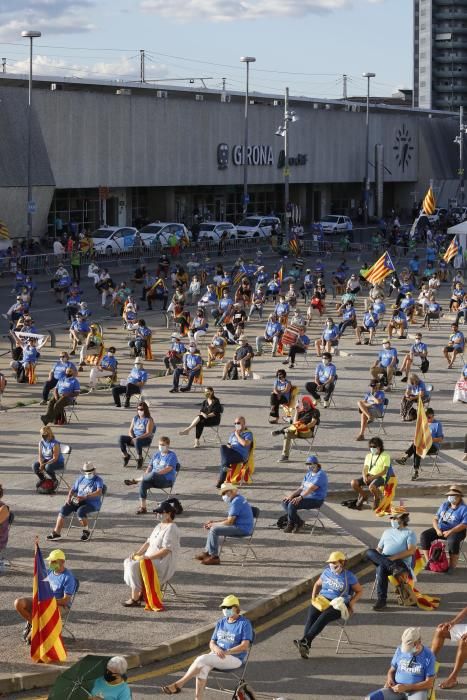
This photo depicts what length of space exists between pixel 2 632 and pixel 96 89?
202 ft

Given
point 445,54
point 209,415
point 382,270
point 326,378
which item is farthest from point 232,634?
point 445,54

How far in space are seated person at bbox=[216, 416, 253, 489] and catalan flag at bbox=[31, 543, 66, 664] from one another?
6937mm

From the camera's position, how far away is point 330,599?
1426 cm

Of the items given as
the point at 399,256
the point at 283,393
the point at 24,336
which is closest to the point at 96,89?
the point at 399,256

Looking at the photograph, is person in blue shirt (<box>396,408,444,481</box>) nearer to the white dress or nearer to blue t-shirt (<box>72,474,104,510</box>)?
blue t-shirt (<box>72,474,104,510</box>)

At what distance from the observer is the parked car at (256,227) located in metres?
69.8

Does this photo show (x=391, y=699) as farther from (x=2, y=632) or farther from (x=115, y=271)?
(x=115, y=271)

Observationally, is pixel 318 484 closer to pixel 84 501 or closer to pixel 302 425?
pixel 84 501

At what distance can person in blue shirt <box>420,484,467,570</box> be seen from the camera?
1694 centimetres

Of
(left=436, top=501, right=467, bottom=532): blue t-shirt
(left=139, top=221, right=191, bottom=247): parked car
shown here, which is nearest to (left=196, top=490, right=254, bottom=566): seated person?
(left=436, top=501, right=467, bottom=532): blue t-shirt

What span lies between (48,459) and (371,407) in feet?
22.8

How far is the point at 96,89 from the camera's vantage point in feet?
241

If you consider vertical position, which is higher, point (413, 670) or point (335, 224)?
point (335, 224)

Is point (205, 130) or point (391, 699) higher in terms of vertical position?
point (205, 130)
